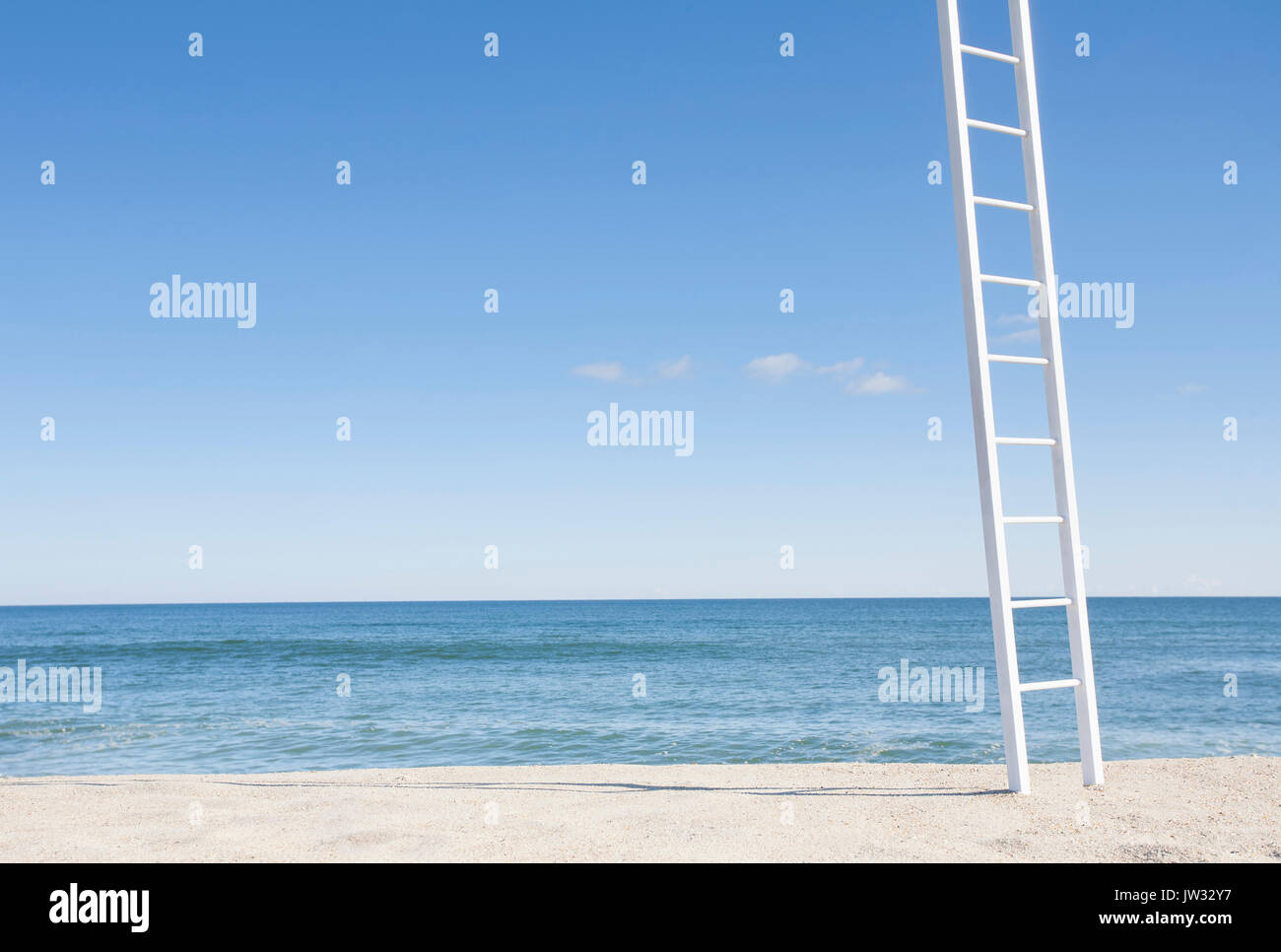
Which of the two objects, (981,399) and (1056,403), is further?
(1056,403)

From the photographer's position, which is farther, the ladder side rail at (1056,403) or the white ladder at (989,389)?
the ladder side rail at (1056,403)

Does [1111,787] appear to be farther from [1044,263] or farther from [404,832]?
[404,832]

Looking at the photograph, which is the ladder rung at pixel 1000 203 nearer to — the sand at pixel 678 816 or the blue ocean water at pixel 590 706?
the sand at pixel 678 816

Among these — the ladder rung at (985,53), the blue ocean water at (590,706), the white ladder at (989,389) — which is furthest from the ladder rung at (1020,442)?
the blue ocean water at (590,706)

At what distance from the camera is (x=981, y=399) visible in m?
5.68

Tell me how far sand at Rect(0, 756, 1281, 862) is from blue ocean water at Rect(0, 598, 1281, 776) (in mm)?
3843

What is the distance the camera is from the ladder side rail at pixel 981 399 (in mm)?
5594

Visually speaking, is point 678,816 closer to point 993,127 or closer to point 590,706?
point 993,127

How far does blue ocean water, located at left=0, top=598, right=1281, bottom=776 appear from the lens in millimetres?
11750

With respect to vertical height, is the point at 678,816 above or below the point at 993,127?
below

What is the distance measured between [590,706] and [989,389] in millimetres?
14758

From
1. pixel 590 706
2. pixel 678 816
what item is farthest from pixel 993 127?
pixel 590 706
